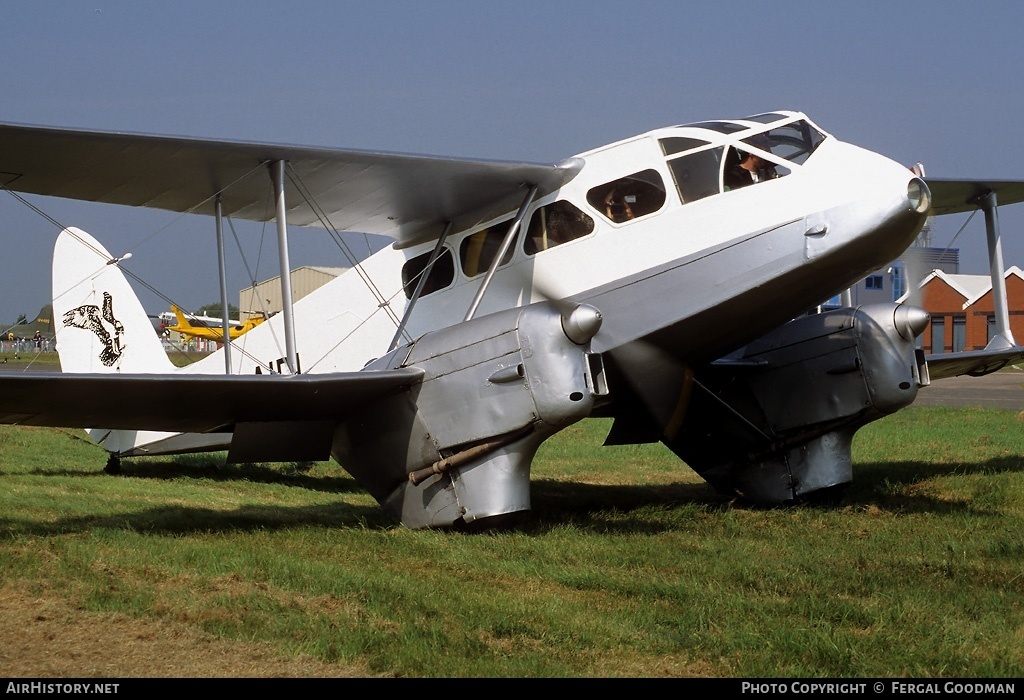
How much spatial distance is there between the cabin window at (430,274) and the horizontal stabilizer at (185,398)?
6.73ft

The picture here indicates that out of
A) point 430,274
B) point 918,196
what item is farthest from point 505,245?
point 918,196

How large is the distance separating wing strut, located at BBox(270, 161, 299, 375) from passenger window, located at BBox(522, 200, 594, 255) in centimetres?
247

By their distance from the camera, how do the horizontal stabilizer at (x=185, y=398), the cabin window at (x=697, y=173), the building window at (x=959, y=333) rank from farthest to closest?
Answer: the building window at (x=959, y=333) → the cabin window at (x=697, y=173) → the horizontal stabilizer at (x=185, y=398)

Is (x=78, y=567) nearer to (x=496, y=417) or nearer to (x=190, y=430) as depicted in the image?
(x=190, y=430)

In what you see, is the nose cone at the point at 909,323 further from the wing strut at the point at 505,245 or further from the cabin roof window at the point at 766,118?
the wing strut at the point at 505,245

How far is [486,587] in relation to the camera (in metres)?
7.34

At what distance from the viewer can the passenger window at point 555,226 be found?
10.1 meters

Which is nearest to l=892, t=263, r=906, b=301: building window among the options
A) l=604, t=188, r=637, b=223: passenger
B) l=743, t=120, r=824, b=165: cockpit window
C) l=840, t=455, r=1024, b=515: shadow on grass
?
l=840, t=455, r=1024, b=515: shadow on grass

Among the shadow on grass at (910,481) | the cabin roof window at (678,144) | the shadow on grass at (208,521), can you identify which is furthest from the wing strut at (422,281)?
the shadow on grass at (910,481)

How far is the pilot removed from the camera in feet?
30.7

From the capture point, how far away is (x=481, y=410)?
29.9ft

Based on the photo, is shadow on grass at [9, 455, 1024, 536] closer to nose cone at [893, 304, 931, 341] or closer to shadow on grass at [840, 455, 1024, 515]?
shadow on grass at [840, 455, 1024, 515]
